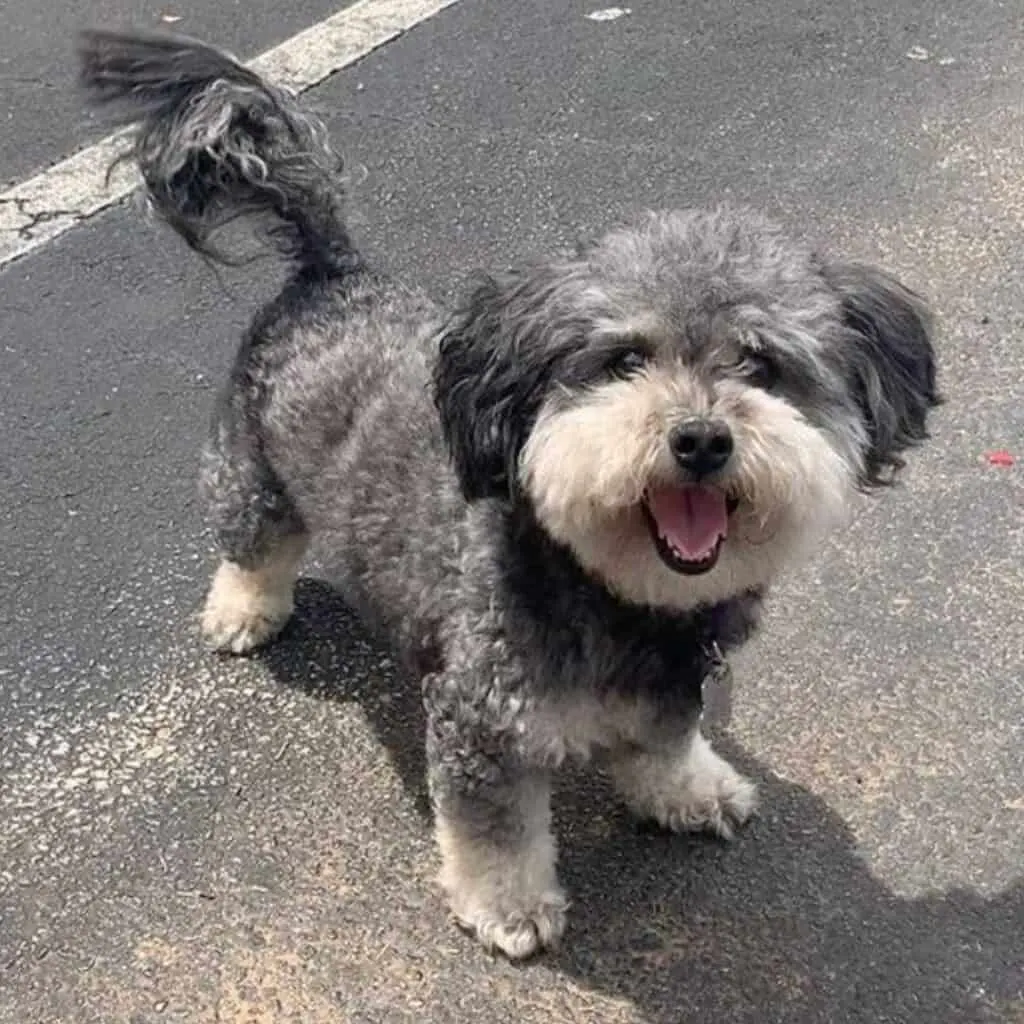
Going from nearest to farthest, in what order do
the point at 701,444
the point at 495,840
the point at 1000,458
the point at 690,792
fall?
the point at 701,444 < the point at 495,840 < the point at 690,792 < the point at 1000,458

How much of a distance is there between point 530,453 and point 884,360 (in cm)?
63

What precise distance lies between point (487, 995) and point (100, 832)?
92 centimetres

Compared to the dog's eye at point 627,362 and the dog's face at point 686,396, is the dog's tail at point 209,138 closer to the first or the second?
the dog's face at point 686,396

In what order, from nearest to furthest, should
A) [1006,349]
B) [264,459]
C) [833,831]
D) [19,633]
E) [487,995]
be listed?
1. [487,995]
2. [833,831]
3. [264,459]
4. [19,633]
5. [1006,349]

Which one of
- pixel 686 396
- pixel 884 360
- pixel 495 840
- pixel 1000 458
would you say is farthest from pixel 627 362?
pixel 1000 458

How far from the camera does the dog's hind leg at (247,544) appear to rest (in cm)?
367

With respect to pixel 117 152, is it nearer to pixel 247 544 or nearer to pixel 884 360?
pixel 247 544

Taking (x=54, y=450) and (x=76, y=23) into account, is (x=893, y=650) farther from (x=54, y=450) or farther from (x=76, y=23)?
(x=76, y=23)

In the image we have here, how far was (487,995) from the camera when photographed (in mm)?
3076

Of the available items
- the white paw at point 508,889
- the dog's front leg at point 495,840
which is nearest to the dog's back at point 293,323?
the dog's front leg at point 495,840

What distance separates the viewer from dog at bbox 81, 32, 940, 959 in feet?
8.21

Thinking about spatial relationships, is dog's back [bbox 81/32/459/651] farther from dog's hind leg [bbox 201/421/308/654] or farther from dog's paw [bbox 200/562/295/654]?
dog's paw [bbox 200/562/295/654]

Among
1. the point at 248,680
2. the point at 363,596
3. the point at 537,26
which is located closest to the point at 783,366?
the point at 363,596

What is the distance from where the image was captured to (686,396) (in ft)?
8.04
